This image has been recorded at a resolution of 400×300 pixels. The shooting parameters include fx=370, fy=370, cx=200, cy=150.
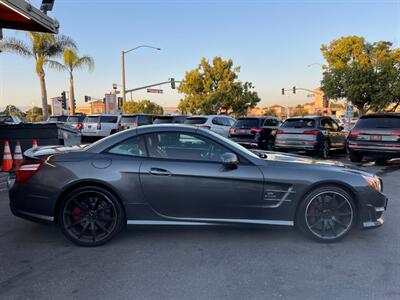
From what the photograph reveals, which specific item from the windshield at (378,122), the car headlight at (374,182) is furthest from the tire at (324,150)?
the car headlight at (374,182)

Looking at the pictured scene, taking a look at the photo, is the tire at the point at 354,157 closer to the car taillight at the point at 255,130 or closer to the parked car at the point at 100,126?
the car taillight at the point at 255,130

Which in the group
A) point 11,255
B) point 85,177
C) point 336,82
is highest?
point 336,82

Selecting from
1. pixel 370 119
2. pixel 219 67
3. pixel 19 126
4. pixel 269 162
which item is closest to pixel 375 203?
pixel 269 162

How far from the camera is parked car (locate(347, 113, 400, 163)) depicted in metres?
10.2

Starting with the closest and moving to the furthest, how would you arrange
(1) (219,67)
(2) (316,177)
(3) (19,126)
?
(2) (316,177) → (3) (19,126) → (1) (219,67)

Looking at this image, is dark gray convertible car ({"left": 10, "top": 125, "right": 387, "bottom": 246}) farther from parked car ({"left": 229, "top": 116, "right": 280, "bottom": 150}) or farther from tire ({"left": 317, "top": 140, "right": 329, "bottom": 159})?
parked car ({"left": 229, "top": 116, "right": 280, "bottom": 150})

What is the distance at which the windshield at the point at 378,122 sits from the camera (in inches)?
406

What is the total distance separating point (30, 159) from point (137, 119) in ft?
51.3

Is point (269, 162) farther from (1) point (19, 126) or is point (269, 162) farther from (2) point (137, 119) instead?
(2) point (137, 119)

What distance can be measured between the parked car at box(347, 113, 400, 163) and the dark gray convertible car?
655 centimetres

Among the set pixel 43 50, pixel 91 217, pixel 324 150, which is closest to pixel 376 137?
pixel 324 150

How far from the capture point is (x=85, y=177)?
14.0 ft

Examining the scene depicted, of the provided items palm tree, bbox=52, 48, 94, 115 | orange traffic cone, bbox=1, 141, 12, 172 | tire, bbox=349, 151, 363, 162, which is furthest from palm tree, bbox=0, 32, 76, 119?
tire, bbox=349, 151, 363, 162

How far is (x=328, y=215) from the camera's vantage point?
14.5 feet
